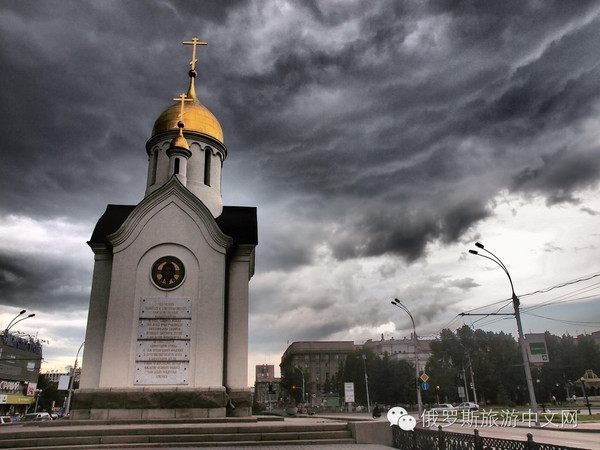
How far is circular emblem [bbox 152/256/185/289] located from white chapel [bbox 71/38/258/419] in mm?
37

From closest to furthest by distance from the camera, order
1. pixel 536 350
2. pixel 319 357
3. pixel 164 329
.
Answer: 1. pixel 164 329
2. pixel 536 350
3. pixel 319 357

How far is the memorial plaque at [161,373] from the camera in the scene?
52.5 feet

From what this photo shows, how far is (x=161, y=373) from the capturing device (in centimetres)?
1609

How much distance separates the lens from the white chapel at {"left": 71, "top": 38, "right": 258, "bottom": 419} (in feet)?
51.8

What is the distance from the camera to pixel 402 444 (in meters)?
11.3

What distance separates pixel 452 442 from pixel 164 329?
10903 millimetres

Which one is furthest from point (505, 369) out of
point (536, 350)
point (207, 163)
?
point (207, 163)

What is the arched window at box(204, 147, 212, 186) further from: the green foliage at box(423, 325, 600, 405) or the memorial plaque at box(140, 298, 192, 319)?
the green foliage at box(423, 325, 600, 405)

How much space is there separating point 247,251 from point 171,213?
338cm

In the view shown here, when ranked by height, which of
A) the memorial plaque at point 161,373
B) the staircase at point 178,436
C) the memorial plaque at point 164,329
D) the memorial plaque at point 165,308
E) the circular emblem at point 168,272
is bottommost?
the staircase at point 178,436

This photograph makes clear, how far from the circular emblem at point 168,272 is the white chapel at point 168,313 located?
0.04m

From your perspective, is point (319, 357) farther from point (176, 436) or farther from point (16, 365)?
point (176, 436)

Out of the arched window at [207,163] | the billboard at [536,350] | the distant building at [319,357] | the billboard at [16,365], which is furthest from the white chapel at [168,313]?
the distant building at [319,357]

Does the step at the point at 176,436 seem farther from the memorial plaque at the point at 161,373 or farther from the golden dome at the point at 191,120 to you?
the golden dome at the point at 191,120
